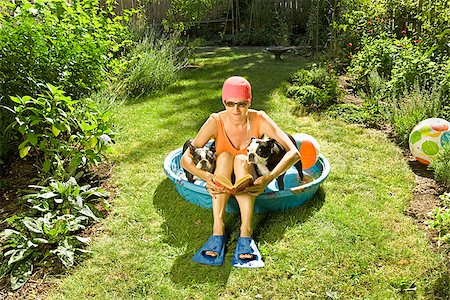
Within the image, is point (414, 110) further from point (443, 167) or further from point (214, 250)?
point (214, 250)

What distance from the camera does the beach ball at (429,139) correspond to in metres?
4.36

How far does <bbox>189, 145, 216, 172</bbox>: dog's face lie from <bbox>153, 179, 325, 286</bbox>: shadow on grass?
47 cm

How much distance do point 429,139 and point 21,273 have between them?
3.65m

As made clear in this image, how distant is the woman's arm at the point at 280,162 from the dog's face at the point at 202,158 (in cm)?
39

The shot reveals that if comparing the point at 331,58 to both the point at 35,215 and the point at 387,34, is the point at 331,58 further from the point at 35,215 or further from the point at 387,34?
the point at 35,215

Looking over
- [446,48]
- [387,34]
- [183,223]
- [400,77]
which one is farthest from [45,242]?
[387,34]

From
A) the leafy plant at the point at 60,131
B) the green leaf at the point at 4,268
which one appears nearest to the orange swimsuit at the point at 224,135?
the leafy plant at the point at 60,131

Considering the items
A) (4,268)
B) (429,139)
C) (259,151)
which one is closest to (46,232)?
(4,268)

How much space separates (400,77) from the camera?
5.59m

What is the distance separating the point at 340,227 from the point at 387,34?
14.3 feet

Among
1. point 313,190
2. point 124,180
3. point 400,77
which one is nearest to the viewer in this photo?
point 313,190

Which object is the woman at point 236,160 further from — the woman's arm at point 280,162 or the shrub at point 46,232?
the shrub at point 46,232

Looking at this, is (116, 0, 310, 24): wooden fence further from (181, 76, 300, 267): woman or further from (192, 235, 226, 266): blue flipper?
(192, 235, 226, 266): blue flipper

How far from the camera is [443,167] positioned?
4.05m
